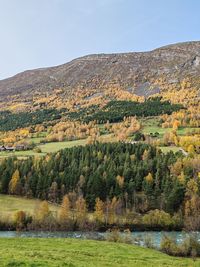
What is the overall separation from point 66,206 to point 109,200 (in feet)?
65.7

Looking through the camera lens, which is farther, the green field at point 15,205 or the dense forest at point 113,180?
the dense forest at point 113,180

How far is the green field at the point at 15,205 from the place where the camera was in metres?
115

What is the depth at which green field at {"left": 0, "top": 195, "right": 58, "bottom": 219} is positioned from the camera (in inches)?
4523

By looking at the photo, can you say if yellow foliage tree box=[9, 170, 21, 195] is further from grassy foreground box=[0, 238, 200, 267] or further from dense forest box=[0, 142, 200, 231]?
grassy foreground box=[0, 238, 200, 267]

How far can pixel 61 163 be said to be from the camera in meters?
154

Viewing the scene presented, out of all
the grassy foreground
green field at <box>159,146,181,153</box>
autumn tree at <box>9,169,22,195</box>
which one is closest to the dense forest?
autumn tree at <box>9,169,22,195</box>

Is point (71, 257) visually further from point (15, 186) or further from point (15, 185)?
point (15, 186)

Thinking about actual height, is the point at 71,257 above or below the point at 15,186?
above

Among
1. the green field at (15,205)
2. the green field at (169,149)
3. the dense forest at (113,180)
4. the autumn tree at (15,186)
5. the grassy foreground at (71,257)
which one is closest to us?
the grassy foreground at (71,257)

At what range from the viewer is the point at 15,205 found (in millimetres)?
124375

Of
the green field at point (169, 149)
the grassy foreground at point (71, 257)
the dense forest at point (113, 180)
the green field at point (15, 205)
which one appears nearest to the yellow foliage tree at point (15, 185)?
the dense forest at point (113, 180)

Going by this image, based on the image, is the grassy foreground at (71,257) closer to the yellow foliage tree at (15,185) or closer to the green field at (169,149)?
the yellow foliage tree at (15,185)

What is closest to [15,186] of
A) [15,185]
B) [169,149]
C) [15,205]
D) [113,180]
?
[15,185]

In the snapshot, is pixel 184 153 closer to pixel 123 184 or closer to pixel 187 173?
pixel 187 173
